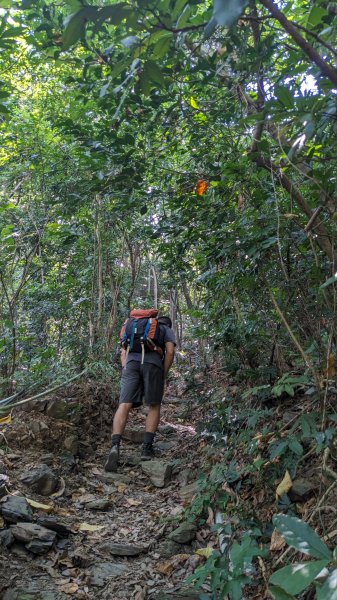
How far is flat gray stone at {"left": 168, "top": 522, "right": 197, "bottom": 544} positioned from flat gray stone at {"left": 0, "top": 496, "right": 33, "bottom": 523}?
1029 millimetres

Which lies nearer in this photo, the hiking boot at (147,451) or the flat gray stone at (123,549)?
the flat gray stone at (123,549)

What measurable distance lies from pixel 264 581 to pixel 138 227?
5527 mm

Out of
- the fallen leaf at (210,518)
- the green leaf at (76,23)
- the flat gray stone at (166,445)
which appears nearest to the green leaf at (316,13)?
the green leaf at (76,23)

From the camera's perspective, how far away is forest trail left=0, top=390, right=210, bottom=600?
2.88 metres

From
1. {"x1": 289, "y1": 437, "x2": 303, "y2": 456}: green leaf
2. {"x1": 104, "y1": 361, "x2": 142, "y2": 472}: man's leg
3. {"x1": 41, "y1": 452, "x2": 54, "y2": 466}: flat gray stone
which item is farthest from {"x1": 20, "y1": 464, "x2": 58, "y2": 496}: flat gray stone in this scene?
{"x1": 289, "y1": 437, "x2": 303, "y2": 456}: green leaf

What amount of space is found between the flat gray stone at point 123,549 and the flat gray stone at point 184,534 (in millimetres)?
217

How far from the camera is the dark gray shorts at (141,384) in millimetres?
5312

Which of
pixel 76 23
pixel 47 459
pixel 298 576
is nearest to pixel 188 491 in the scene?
pixel 47 459

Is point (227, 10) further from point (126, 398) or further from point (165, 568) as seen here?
point (126, 398)

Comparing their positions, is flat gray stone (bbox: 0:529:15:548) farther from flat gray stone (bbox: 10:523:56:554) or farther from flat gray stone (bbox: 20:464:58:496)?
flat gray stone (bbox: 20:464:58:496)

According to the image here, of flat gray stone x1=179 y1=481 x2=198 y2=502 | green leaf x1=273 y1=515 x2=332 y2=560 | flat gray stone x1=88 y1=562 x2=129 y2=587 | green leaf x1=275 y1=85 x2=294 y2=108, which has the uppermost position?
green leaf x1=275 y1=85 x2=294 y2=108

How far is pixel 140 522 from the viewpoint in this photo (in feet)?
12.6

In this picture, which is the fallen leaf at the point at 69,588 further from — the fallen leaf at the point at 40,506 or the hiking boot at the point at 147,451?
the hiking boot at the point at 147,451

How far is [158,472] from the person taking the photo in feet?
15.3
